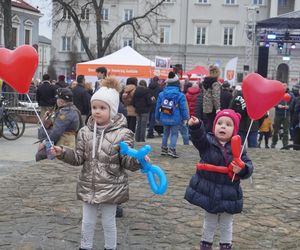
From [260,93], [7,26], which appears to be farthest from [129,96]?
[7,26]

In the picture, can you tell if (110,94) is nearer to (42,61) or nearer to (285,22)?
(285,22)

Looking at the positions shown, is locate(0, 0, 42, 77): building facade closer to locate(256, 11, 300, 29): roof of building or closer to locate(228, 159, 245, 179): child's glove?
locate(256, 11, 300, 29): roof of building

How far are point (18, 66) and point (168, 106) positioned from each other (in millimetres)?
4956

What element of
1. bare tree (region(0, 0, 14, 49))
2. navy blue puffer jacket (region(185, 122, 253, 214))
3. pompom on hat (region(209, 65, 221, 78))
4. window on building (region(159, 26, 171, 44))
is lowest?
navy blue puffer jacket (region(185, 122, 253, 214))

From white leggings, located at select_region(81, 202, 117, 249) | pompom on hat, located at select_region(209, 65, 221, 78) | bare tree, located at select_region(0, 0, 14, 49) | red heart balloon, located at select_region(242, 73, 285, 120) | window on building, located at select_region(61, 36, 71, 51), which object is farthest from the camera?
window on building, located at select_region(61, 36, 71, 51)

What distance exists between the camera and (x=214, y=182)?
4340 millimetres

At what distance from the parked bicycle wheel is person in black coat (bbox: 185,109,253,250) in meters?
10.2

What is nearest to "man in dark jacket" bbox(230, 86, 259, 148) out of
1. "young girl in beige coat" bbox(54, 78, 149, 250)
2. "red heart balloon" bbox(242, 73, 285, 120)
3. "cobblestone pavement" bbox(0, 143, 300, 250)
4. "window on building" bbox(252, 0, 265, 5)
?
"cobblestone pavement" bbox(0, 143, 300, 250)

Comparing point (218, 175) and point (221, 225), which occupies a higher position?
point (218, 175)

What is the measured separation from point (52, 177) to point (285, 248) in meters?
4.10

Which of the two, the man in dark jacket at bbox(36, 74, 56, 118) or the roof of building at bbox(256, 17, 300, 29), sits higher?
the roof of building at bbox(256, 17, 300, 29)

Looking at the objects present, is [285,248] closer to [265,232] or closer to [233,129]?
[265,232]

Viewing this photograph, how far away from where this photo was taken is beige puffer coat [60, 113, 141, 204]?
4.29 metres

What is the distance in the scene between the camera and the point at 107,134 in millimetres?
4375
